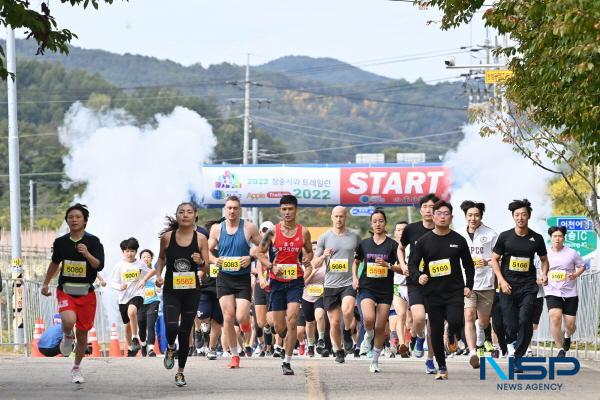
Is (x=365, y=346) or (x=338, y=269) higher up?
(x=338, y=269)

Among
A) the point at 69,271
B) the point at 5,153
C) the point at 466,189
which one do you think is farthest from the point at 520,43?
the point at 5,153

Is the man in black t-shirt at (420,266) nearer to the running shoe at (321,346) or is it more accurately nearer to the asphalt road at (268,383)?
the asphalt road at (268,383)

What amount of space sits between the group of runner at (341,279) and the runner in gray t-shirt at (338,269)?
0.06 feet

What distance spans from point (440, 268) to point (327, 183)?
27833mm

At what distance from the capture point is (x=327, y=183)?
43.6 meters

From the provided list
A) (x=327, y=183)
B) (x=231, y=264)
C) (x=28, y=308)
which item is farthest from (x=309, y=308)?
(x=327, y=183)

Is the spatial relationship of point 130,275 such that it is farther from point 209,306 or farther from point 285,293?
point 285,293

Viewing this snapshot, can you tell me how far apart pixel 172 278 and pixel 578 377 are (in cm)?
476

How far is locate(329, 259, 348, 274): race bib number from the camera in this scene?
758 inches

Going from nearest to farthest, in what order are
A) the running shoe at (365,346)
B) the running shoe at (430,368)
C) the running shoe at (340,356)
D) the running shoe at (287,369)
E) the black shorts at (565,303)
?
the running shoe at (287,369), the running shoe at (430,368), the running shoe at (340,356), the black shorts at (565,303), the running shoe at (365,346)

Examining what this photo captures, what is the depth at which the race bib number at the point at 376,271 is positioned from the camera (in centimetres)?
1797

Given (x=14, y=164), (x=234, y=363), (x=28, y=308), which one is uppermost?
(x=14, y=164)

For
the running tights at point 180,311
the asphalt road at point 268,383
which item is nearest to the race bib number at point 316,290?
the asphalt road at point 268,383

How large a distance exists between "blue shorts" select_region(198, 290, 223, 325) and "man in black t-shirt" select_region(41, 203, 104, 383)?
199 inches
